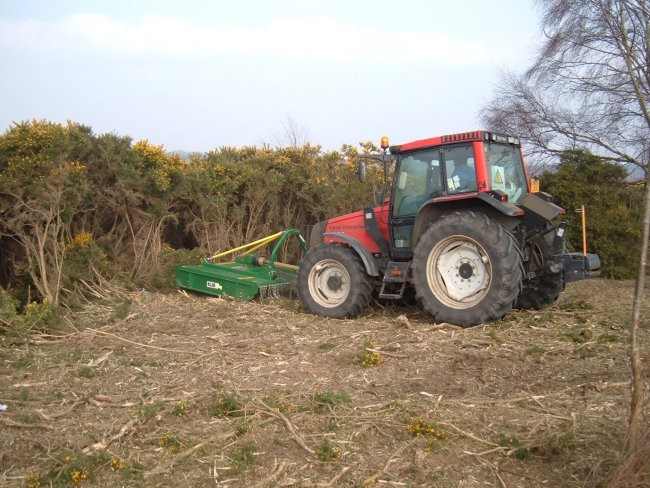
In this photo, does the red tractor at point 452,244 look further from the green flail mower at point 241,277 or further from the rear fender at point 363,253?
the green flail mower at point 241,277

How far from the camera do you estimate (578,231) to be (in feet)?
41.3

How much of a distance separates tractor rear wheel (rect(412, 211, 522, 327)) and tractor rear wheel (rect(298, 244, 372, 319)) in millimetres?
868

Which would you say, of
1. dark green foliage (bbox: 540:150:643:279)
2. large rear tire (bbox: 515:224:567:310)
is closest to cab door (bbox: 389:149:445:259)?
→ large rear tire (bbox: 515:224:567:310)

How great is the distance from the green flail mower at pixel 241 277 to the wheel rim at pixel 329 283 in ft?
3.21

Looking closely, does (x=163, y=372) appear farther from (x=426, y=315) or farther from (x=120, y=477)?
(x=426, y=315)

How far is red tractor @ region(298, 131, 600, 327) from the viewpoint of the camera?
6934mm

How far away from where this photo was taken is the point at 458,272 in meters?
7.18

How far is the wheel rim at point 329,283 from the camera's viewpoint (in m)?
8.12

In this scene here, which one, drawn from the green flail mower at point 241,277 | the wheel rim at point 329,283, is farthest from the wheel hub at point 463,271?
the green flail mower at point 241,277

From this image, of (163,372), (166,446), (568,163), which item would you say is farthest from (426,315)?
(568,163)

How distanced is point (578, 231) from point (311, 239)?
6125 mm

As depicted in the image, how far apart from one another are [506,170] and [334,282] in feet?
8.15

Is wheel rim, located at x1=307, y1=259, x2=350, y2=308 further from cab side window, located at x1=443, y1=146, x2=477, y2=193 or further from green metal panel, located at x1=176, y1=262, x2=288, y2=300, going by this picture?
cab side window, located at x1=443, y1=146, x2=477, y2=193

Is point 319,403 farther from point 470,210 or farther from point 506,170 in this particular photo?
point 506,170
